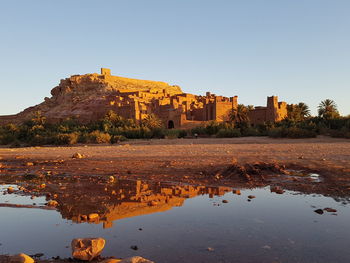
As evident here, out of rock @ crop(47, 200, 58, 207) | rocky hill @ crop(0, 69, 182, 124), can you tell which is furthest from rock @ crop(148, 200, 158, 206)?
rocky hill @ crop(0, 69, 182, 124)

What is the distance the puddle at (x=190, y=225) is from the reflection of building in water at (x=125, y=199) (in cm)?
2

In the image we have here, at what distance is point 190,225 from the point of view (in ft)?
14.4

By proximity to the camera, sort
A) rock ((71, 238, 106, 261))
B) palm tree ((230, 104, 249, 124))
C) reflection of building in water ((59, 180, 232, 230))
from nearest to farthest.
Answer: rock ((71, 238, 106, 261)) → reflection of building in water ((59, 180, 232, 230)) → palm tree ((230, 104, 249, 124))

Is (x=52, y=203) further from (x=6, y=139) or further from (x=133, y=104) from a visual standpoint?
(x=133, y=104)

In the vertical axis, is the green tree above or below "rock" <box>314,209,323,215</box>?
above

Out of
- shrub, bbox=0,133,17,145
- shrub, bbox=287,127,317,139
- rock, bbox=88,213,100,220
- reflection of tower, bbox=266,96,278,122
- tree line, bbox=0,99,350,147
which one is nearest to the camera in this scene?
rock, bbox=88,213,100,220

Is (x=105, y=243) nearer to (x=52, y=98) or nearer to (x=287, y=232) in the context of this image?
(x=287, y=232)

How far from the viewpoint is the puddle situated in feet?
11.1

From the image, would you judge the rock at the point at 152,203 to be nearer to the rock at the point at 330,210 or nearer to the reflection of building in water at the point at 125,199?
the reflection of building in water at the point at 125,199

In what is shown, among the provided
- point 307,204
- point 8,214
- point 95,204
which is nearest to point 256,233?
point 307,204

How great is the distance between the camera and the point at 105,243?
3.68 metres

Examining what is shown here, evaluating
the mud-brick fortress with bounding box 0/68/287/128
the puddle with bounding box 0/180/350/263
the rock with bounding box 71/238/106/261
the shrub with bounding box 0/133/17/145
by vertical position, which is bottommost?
the puddle with bounding box 0/180/350/263

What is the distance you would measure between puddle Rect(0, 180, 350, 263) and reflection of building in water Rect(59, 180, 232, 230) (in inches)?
0.7

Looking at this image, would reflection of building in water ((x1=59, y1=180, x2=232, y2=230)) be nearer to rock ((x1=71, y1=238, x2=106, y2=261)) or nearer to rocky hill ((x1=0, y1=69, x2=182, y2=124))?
rock ((x1=71, y1=238, x2=106, y2=261))
